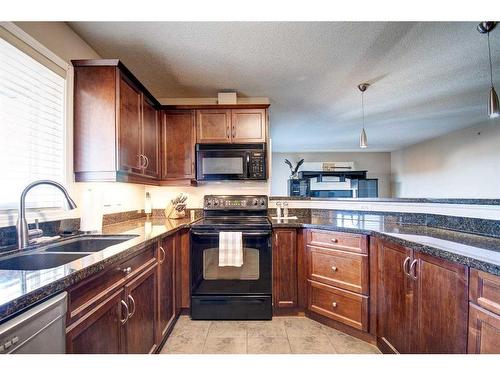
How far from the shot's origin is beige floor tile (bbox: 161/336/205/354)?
1.69 meters

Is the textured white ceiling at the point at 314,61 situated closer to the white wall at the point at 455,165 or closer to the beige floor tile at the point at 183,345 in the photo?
the white wall at the point at 455,165

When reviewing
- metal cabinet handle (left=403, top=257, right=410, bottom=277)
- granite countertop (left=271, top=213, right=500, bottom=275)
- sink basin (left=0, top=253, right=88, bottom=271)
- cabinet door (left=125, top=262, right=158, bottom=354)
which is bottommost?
cabinet door (left=125, top=262, right=158, bottom=354)

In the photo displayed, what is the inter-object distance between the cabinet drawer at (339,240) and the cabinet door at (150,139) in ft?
5.29

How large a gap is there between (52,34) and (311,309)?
9.50 feet

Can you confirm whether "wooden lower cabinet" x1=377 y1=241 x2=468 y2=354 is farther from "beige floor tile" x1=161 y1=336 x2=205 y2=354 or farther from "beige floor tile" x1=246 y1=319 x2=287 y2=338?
"beige floor tile" x1=161 y1=336 x2=205 y2=354

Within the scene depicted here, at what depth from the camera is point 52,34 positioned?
1526 mm

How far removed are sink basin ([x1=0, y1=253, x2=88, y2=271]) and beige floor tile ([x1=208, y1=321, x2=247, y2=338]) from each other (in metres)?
1.28

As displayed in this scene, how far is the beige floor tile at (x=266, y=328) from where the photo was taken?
190cm

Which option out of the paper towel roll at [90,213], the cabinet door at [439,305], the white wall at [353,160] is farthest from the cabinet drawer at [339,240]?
the white wall at [353,160]

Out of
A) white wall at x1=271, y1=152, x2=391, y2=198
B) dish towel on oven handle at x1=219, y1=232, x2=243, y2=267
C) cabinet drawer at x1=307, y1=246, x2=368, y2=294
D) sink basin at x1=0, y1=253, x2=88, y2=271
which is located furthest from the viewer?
white wall at x1=271, y1=152, x2=391, y2=198

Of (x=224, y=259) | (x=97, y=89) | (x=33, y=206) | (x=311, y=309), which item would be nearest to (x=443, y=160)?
(x=311, y=309)

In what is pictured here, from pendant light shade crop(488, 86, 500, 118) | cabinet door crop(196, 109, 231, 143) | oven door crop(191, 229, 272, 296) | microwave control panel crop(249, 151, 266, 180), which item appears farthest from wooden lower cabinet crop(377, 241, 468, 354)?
cabinet door crop(196, 109, 231, 143)

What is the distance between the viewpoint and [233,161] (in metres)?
2.47
